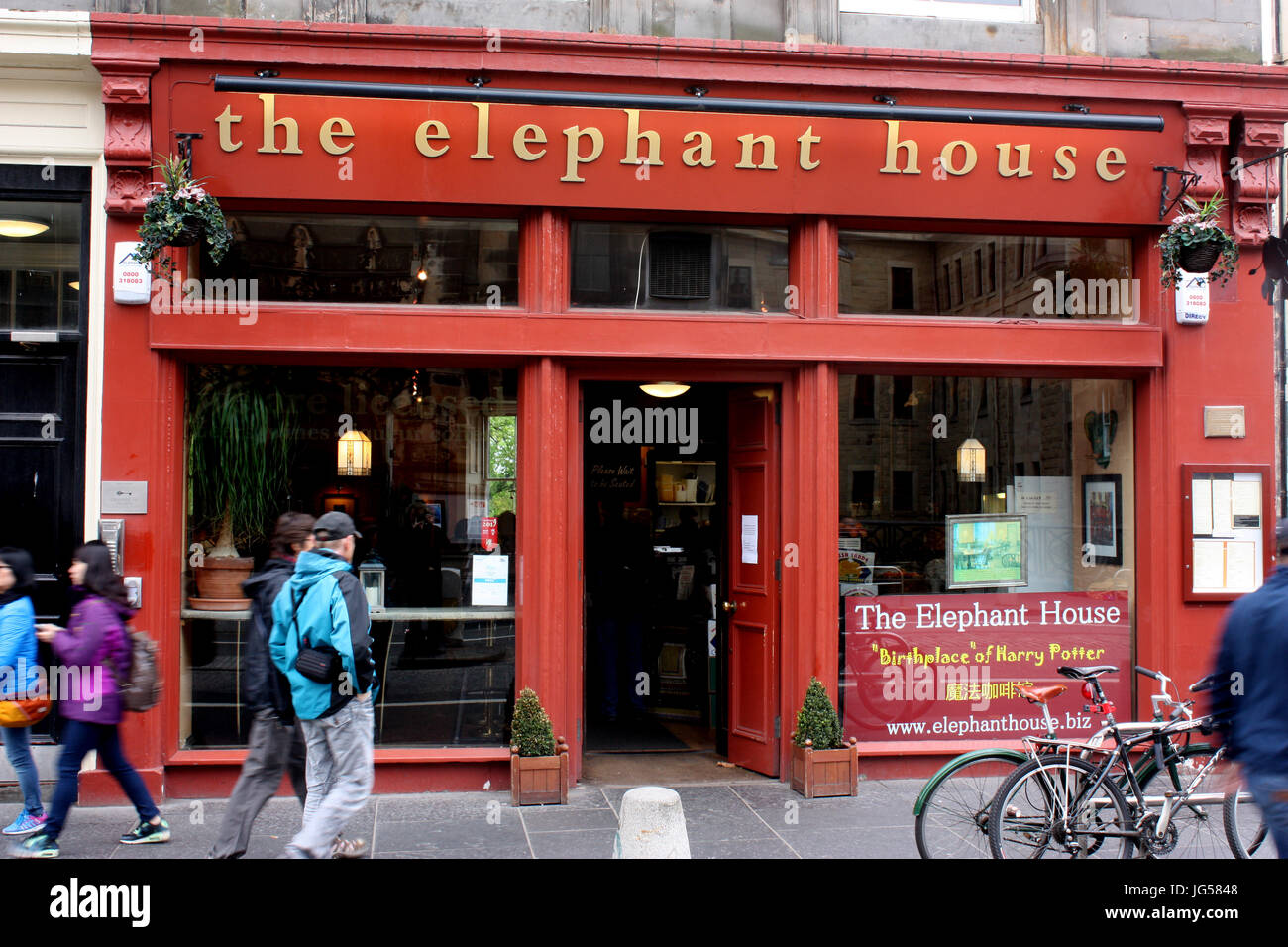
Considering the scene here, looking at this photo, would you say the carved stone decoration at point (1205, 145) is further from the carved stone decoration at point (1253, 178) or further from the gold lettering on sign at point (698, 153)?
the gold lettering on sign at point (698, 153)

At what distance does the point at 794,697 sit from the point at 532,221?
4.05 metres

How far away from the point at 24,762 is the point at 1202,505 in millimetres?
8394

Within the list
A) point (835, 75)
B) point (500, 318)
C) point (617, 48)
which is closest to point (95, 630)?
point (500, 318)

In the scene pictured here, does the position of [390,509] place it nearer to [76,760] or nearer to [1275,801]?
[76,760]

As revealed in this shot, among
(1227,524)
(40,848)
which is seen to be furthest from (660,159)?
(40,848)

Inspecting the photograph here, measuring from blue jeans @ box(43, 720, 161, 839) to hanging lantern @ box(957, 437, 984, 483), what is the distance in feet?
20.6

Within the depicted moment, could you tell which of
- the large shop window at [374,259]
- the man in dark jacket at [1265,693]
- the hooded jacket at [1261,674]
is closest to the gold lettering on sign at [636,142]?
the large shop window at [374,259]

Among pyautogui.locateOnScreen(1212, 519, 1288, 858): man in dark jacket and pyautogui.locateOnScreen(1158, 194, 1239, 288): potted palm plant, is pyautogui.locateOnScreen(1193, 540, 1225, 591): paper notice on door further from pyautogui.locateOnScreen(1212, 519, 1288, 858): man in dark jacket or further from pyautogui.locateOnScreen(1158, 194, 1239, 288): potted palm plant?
pyautogui.locateOnScreen(1212, 519, 1288, 858): man in dark jacket

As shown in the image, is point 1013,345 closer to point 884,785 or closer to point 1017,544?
point 1017,544

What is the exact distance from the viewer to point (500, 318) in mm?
7762

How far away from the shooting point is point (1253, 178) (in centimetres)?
830

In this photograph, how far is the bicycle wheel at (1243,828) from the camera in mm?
5805

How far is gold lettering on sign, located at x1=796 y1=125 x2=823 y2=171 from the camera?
7.86m

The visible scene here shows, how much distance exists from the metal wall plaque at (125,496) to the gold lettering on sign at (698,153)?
178 inches
